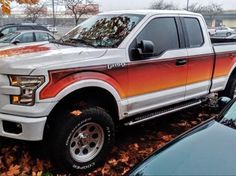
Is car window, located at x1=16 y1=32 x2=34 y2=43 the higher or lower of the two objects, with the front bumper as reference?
lower

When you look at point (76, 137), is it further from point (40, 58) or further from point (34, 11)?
point (34, 11)

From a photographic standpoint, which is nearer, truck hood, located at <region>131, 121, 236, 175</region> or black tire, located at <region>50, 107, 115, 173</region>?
truck hood, located at <region>131, 121, 236, 175</region>

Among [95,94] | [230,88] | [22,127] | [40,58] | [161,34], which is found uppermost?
[161,34]

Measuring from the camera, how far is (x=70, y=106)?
3875mm

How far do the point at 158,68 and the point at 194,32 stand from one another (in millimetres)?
1281

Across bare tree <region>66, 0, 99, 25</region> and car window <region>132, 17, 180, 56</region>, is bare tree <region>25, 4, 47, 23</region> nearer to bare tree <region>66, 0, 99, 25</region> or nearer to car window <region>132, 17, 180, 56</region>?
bare tree <region>66, 0, 99, 25</region>

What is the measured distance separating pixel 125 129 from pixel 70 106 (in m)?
1.89

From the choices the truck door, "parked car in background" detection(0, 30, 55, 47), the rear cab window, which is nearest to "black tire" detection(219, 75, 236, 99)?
the truck door

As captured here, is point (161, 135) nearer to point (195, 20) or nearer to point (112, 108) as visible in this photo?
point (112, 108)

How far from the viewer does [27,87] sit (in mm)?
3506

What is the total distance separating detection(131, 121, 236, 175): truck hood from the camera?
2.22 metres

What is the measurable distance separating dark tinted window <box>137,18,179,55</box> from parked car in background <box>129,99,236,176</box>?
207 cm

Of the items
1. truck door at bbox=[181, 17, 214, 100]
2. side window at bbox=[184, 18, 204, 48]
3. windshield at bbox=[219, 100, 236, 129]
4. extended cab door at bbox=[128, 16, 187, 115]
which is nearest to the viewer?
windshield at bbox=[219, 100, 236, 129]

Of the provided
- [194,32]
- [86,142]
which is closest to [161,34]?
[194,32]
